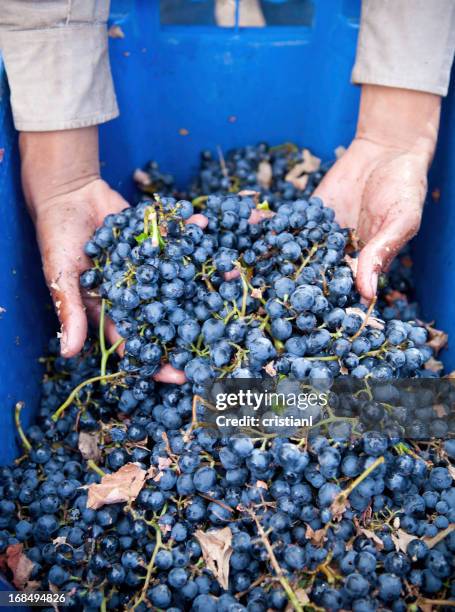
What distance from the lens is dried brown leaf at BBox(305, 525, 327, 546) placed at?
112 centimetres

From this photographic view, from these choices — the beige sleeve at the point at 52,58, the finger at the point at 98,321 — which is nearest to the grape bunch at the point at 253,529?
the finger at the point at 98,321

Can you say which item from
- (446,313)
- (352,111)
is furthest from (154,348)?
(352,111)

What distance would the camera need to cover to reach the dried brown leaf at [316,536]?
1118 mm

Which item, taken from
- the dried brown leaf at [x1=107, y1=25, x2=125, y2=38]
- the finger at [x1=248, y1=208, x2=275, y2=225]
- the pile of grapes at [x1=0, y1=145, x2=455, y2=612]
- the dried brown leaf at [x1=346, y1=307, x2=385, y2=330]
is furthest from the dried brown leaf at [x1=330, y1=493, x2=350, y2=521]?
the dried brown leaf at [x1=107, y1=25, x2=125, y2=38]

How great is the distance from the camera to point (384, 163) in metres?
1.73

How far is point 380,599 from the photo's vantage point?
110 centimetres

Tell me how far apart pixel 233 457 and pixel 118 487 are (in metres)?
0.29

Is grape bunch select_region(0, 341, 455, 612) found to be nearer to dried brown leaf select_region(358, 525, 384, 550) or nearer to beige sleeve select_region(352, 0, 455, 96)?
dried brown leaf select_region(358, 525, 384, 550)

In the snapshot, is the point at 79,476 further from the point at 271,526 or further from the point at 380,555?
the point at 380,555

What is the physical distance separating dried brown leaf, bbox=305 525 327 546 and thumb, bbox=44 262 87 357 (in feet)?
2.22

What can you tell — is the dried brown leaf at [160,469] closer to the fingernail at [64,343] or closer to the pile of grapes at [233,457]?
the pile of grapes at [233,457]

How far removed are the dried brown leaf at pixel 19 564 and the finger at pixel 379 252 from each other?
98 centimetres

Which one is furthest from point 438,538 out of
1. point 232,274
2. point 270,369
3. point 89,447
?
point 89,447

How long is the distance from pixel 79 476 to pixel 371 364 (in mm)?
764
